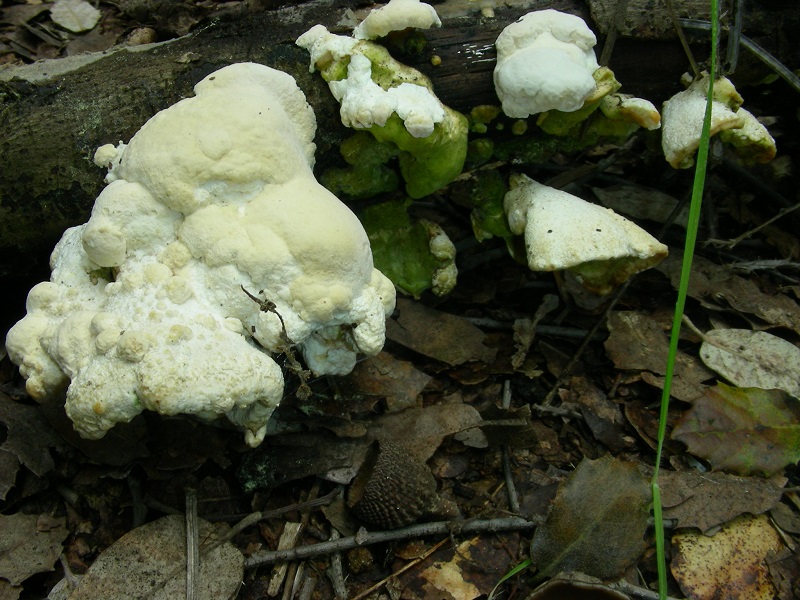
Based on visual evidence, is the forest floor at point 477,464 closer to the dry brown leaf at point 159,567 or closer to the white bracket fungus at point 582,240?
the dry brown leaf at point 159,567

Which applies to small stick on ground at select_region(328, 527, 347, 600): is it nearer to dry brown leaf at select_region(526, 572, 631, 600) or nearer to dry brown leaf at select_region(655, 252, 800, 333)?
dry brown leaf at select_region(526, 572, 631, 600)

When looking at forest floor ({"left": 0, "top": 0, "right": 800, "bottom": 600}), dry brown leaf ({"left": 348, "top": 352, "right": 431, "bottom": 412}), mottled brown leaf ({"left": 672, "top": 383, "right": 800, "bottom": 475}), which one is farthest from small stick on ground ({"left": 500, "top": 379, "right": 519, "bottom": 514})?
mottled brown leaf ({"left": 672, "top": 383, "right": 800, "bottom": 475})

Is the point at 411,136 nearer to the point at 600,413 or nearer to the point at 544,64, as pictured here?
the point at 544,64

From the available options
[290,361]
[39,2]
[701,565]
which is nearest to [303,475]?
[290,361]

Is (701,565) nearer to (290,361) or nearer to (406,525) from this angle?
(406,525)

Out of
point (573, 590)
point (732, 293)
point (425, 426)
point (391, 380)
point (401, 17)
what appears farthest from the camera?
point (732, 293)

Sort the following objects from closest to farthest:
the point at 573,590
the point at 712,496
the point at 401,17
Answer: the point at 573,590 < the point at 401,17 < the point at 712,496

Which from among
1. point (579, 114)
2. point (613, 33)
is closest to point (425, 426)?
point (579, 114)
